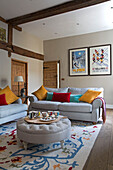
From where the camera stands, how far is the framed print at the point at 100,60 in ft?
18.8

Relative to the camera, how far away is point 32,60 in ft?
21.3

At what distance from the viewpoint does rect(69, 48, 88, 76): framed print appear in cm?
615

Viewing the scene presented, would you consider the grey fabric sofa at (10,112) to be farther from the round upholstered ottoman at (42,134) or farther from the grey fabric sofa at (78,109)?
the round upholstered ottoman at (42,134)

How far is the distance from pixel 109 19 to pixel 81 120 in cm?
370

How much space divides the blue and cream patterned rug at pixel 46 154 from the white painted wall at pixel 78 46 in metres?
3.49

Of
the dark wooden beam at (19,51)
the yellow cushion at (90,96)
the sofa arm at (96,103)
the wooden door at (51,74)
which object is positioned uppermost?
the dark wooden beam at (19,51)

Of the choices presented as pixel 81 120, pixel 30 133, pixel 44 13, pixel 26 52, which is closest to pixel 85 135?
pixel 81 120

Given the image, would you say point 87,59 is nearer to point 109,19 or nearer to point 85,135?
point 109,19

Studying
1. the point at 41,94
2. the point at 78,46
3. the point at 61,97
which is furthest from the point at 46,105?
the point at 78,46

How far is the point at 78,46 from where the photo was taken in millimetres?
6316

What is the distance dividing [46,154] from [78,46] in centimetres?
529

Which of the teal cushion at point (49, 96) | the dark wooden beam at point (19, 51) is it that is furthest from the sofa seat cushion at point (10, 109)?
the dark wooden beam at point (19, 51)

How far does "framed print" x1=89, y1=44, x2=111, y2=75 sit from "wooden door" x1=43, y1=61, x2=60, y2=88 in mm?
1676

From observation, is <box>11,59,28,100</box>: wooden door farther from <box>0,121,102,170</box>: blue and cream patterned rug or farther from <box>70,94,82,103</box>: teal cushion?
<box>0,121,102,170</box>: blue and cream patterned rug
